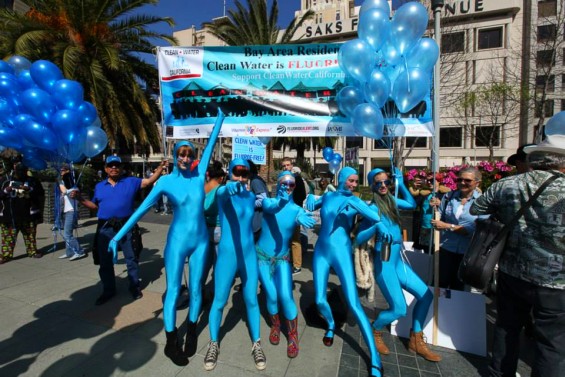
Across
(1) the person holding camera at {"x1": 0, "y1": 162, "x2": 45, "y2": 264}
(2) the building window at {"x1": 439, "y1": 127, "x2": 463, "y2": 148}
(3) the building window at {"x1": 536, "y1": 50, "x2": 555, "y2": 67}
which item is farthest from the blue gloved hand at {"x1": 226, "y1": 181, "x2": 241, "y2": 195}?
(2) the building window at {"x1": 439, "y1": 127, "x2": 463, "y2": 148}

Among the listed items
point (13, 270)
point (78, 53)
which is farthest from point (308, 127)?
point (78, 53)

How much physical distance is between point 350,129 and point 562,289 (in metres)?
2.75

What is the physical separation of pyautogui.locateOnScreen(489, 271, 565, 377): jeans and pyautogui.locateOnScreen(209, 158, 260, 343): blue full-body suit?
6.67 ft

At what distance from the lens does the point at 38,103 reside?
361cm

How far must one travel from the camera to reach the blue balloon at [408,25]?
10.7 ft

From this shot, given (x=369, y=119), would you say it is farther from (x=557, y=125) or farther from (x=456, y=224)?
(x=557, y=125)

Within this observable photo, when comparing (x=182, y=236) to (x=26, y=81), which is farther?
(x=26, y=81)

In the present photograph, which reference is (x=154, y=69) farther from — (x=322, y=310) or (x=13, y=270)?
(x=322, y=310)

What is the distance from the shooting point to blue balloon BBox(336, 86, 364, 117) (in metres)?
A: 3.84

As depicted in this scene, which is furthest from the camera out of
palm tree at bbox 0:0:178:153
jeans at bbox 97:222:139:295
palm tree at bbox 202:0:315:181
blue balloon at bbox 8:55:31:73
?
palm tree at bbox 202:0:315:181

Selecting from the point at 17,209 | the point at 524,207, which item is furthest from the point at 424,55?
the point at 17,209

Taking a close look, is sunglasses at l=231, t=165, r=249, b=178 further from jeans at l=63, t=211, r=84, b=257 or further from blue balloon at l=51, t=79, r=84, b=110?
jeans at l=63, t=211, r=84, b=257

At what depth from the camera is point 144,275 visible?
512 centimetres

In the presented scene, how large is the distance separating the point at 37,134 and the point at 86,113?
24.2 inches
